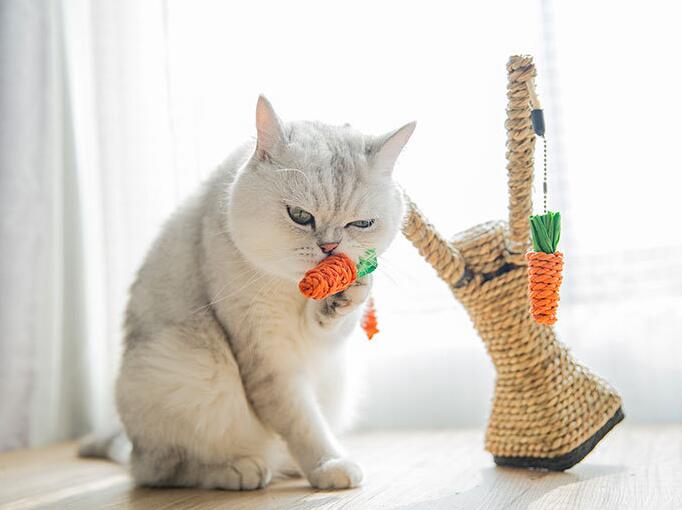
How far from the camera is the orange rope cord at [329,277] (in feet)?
4.19

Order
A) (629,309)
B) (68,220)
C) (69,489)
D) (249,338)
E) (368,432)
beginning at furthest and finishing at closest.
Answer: (68,220), (368,432), (629,309), (69,489), (249,338)

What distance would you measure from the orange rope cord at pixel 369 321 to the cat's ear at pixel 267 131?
424 mm

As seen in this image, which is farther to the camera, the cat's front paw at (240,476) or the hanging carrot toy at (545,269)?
the cat's front paw at (240,476)

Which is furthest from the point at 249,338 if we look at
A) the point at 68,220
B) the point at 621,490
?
the point at 68,220

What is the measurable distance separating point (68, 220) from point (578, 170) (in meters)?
1.65

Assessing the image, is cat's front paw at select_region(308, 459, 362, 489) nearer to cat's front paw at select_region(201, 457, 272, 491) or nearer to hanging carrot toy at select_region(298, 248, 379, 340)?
cat's front paw at select_region(201, 457, 272, 491)

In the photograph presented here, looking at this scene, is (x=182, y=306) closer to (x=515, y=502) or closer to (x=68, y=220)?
(x=515, y=502)

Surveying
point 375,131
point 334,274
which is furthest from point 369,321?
point 375,131

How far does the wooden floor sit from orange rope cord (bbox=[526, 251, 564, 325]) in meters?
0.31

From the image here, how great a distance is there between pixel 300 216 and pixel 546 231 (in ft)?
1.43

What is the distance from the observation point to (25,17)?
7.94 feet

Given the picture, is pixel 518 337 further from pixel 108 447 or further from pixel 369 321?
pixel 108 447

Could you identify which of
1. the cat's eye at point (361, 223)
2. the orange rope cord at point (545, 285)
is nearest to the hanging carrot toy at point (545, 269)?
the orange rope cord at point (545, 285)

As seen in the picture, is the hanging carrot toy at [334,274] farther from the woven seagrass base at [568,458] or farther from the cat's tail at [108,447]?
the cat's tail at [108,447]
